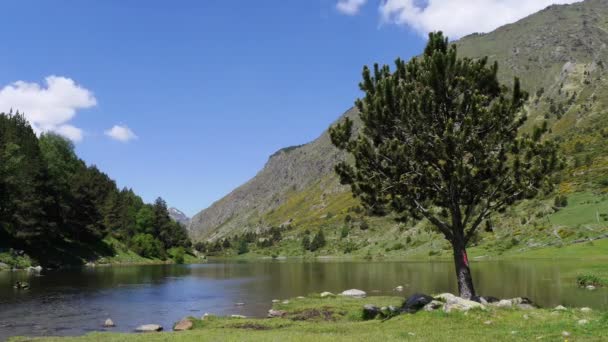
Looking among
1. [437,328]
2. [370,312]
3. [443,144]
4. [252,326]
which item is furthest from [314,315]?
[443,144]

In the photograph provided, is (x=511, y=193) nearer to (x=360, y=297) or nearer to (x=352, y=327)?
(x=352, y=327)

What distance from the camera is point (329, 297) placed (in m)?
54.2

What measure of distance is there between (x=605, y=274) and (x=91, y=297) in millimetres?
62530

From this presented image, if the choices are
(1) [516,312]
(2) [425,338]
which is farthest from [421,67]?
(2) [425,338]

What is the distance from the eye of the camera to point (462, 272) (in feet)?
115

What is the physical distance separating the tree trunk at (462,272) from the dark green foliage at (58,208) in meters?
92.9

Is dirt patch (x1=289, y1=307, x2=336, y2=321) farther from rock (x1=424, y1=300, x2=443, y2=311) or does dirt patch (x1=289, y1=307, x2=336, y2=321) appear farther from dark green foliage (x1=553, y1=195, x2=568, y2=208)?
dark green foliage (x1=553, y1=195, x2=568, y2=208)

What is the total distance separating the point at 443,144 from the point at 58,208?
370 feet

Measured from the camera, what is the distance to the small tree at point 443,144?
108 feet

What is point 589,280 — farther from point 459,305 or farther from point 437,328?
point 437,328

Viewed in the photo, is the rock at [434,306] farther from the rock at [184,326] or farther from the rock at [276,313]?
the rock at [184,326]

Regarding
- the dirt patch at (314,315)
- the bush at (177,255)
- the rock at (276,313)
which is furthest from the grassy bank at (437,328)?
the bush at (177,255)

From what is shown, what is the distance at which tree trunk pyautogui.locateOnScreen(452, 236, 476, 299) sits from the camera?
1353 inches

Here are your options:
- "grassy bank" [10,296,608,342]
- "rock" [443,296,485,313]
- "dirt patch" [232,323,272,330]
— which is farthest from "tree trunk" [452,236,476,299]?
"dirt patch" [232,323,272,330]
